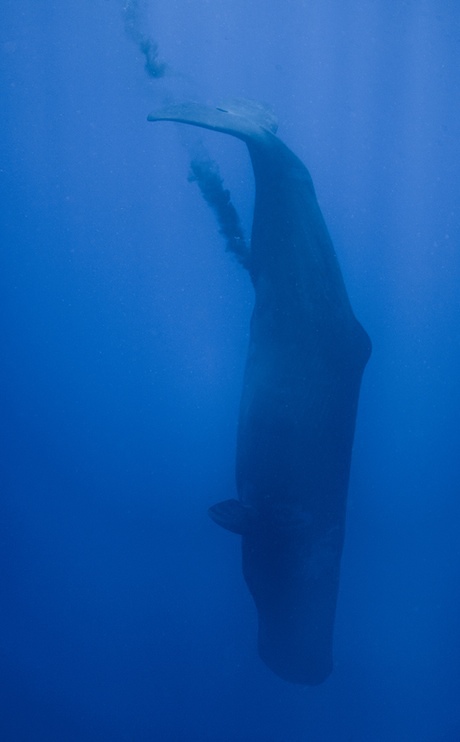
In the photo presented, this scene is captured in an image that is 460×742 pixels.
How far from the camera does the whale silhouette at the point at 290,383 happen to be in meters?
3.05

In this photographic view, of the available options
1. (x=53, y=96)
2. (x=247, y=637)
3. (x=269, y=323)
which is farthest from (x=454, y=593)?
(x=53, y=96)

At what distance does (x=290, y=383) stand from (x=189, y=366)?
7476 mm

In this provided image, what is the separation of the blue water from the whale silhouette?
191 inches

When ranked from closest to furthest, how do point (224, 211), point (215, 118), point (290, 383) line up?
point (215, 118)
point (290, 383)
point (224, 211)

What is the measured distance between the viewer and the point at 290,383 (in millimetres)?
3240

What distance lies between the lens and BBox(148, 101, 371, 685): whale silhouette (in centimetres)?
305

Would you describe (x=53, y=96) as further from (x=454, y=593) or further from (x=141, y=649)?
(x=454, y=593)

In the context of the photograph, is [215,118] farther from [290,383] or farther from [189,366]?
[189,366]

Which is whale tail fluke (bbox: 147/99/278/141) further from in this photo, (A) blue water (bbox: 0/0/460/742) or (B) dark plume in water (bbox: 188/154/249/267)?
(A) blue water (bbox: 0/0/460/742)

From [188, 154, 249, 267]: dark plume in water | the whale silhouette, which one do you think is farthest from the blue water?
the whale silhouette

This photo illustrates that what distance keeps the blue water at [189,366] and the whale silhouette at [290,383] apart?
4851mm

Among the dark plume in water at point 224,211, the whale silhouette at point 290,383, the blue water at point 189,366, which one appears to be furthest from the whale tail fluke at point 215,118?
the blue water at point 189,366

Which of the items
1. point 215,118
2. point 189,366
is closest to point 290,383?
point 215,118

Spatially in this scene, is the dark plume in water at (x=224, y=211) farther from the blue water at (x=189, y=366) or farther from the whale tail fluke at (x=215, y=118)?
the blue water at (x=189, y=366)
